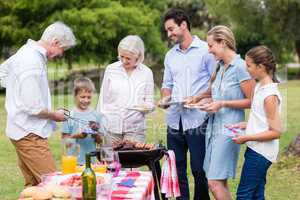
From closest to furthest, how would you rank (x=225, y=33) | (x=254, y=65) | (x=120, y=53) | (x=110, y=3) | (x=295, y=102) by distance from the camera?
(x=254, y=65), (x=225, y=33), (x=120, y=53), (x=295, y=102), (x=110, y=3)

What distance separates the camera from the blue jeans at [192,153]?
5668mm

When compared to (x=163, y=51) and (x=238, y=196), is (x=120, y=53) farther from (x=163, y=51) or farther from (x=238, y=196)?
(x=163, y=51)

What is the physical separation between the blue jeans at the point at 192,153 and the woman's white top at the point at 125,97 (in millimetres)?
345

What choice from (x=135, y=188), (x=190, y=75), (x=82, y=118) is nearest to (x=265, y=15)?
(x=190, y=75)

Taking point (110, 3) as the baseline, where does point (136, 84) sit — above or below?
below

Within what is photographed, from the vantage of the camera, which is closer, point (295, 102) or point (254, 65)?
point (254, 65)

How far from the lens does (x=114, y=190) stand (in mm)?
3904

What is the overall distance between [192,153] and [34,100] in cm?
174

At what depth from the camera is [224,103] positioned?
4.93 m

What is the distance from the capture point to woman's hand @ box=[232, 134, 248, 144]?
15.1ft

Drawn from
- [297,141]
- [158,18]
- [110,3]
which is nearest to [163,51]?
[158,18]

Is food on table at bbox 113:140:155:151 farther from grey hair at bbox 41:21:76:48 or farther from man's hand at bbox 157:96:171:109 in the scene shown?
grey hair at bbox 41:21:76:48

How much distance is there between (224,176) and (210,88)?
937 millimetres

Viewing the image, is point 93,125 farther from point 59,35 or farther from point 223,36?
point 223,36
